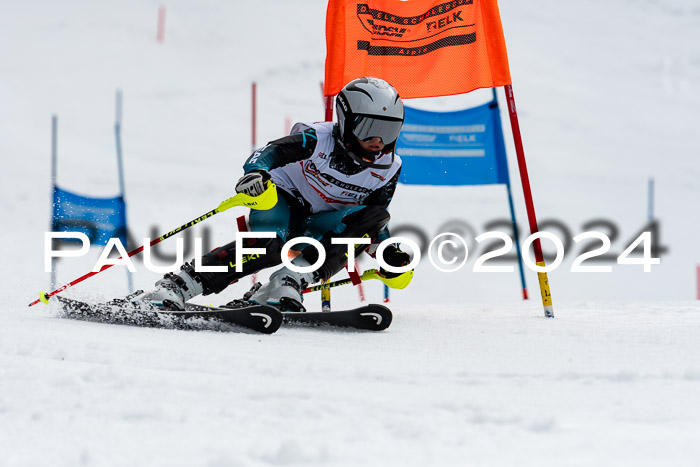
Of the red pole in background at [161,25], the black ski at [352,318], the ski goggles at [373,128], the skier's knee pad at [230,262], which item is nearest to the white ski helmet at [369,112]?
the ski goggles at [373,128]

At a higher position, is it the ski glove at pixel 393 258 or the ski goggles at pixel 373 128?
the ski goggles at pixel 373 128

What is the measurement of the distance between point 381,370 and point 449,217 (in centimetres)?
1091

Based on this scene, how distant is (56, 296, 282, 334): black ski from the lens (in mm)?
2848

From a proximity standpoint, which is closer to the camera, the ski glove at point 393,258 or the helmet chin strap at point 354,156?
the helmet chin strap at point 354,156

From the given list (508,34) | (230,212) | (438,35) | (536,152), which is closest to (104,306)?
(438,35)

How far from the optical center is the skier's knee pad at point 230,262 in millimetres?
3324

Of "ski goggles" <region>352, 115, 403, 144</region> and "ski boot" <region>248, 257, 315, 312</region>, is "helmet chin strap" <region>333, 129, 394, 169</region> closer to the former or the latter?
"ski goggles" <region>352, 115, 403, 144</region>

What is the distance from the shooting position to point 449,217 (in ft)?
42.0

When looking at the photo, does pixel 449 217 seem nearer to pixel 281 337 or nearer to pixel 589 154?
pixel 589 154

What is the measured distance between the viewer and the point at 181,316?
2.89m

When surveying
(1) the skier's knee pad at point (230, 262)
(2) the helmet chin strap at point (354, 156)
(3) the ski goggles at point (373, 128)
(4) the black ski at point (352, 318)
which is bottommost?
(4) the black ski at point (352, 318)

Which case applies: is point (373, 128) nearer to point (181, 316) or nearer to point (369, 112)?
point (369, 112)

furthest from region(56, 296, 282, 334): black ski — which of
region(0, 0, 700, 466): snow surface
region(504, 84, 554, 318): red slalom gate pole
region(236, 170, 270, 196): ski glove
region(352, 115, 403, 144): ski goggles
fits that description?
region(504, 84, 554, 318): red slalom gate pole

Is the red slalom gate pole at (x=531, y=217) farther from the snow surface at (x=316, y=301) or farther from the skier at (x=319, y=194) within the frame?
the skier at (x=319, y=194)
